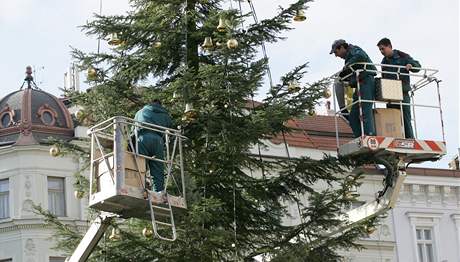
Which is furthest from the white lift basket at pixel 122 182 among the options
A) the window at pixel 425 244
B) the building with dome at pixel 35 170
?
the window at pixel 425 244

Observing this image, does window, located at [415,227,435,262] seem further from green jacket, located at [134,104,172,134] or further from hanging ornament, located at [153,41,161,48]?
green jacket, located at [134,104,172,134]

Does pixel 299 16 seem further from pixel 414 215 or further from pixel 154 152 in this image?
pixel 414 215

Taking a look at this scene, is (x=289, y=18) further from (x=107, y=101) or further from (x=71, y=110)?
(x=71, y=110)

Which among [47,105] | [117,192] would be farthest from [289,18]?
[47,105]

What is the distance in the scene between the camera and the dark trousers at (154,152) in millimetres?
16625

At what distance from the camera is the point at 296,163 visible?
1922cm

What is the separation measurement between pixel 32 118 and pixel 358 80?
827 inches

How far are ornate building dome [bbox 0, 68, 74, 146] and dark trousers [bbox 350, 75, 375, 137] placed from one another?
65.9ft

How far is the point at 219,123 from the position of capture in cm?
1864

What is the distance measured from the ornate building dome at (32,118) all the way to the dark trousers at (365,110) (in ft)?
65.9

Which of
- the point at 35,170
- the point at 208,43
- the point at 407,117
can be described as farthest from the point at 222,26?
the point at 35,170

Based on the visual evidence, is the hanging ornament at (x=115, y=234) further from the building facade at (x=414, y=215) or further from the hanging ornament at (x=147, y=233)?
the building facade at (x=414, y=215)

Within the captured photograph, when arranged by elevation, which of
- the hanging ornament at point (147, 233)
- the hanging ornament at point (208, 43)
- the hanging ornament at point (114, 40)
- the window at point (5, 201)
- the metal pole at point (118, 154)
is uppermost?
the window at point (5, 201)

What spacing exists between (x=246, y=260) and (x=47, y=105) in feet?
69.1
